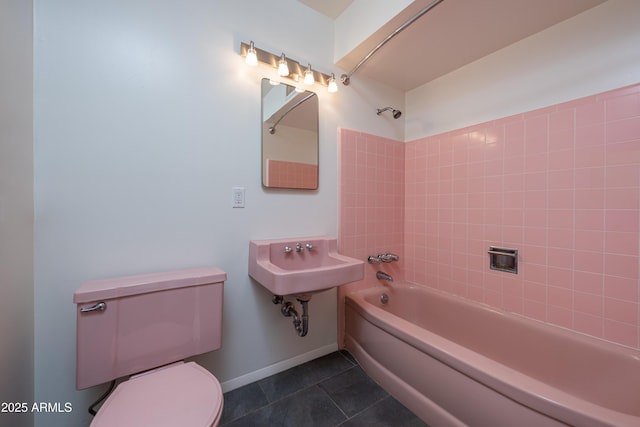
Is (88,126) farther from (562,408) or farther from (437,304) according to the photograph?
(437,304)

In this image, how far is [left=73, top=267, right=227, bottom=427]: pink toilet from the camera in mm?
793

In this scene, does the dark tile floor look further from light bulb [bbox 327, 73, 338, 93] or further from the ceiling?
the ceiling

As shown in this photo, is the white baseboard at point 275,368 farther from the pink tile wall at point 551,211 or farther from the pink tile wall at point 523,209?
the pink tile wall at point 551,211

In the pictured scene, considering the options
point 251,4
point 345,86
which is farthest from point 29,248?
point 345,86

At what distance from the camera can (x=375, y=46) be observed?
5.17 feet

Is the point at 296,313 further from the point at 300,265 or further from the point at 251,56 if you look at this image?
the point at 251,56

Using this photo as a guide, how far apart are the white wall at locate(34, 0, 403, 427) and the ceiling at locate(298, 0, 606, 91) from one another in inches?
16.6

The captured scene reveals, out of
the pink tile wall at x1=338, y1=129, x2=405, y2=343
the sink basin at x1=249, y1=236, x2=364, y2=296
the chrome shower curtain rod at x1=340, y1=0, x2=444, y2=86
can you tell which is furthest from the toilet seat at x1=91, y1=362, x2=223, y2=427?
the chrome shower curtain rod at x1=340, y1=0, x2=444, y2=86

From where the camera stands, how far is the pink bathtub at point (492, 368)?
869 mm

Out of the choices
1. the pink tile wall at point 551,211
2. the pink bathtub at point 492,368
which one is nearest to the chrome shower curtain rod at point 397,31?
the pink tile wall at point 551,211

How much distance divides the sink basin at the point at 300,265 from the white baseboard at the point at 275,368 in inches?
25.3

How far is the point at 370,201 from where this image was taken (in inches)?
77.2

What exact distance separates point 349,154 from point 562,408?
5.35 feet

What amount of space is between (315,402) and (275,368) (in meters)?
→ 0.35
